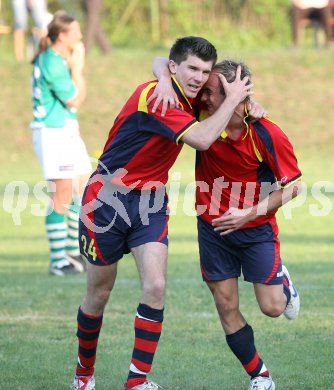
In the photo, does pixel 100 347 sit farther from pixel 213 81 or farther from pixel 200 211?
pixel 213 81

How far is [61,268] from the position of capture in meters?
9.07

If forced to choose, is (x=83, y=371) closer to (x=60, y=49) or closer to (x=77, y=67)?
(x=60, y=49)

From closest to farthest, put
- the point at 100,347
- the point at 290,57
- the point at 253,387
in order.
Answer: the point at 253,387
the point at 100,347
the point at 290,57

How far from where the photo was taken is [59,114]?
9.29 m

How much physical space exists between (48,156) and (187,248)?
2.05 m

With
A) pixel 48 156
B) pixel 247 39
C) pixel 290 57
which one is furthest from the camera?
pixel 247 39

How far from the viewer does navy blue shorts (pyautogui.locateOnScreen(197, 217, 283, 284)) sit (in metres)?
5.43

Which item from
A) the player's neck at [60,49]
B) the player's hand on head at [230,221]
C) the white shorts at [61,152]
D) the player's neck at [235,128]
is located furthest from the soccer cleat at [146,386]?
the player's neck at [60,49]

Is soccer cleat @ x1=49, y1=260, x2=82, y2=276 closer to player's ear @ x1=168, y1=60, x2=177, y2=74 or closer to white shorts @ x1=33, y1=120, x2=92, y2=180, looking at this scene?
white shorts @ x1=33, y1=120, x2=92, y2=180

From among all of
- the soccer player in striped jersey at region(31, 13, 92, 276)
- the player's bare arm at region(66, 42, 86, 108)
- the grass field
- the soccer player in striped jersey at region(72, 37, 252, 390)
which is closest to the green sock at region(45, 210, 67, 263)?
the soccer player in striped jersey at region(31, 13, 92, 276)

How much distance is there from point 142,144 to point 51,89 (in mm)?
4111

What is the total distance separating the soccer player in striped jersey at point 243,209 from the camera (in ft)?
17.3

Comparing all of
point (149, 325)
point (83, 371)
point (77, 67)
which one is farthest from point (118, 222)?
point (77, 67)

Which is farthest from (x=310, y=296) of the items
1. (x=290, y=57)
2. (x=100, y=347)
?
(x=290, y=57)
